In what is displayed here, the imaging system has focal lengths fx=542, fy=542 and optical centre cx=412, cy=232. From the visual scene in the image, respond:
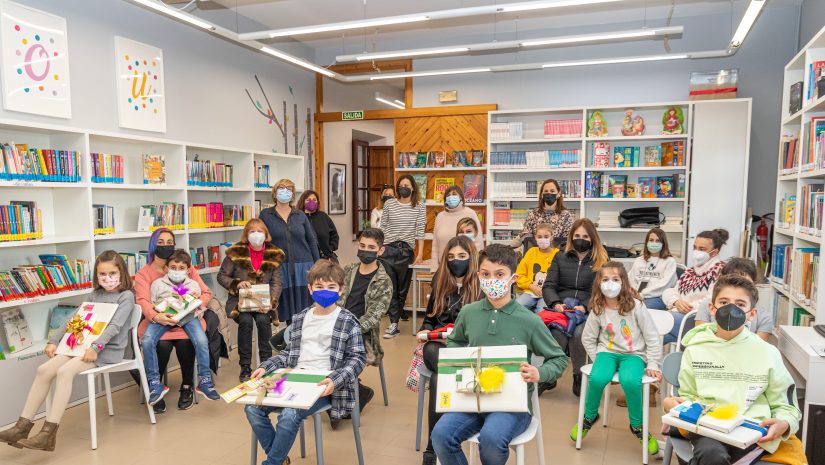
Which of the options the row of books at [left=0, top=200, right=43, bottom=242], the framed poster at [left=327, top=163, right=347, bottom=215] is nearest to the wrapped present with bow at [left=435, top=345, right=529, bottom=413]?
the row of books at [left=0, top=200, right=43, bottom=242]

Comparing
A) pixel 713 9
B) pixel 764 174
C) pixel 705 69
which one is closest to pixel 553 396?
pixel 764 174

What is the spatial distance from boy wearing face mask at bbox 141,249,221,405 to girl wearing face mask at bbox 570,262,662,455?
105 inches

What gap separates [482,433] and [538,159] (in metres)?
5.07

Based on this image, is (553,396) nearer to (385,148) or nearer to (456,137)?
(456,137)

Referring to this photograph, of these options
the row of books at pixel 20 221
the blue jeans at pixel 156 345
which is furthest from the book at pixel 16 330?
→ the blue jeans at pixel 156 345

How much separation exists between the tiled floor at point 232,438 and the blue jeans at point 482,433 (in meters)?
0.94

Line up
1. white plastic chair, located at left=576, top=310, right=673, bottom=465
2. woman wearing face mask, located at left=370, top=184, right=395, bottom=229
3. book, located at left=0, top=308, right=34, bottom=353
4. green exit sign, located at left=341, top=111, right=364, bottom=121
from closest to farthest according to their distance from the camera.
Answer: white plastic chair, located at left=576, top=310, right=673, bottom=465 < book, located at left=0, top=308, right=34, bottom=353 < woman wearing face mask, located at left=370, top=184, right=395, bottom=229 < green exit sign, located at left=341, top=111, right=364, bottom=121

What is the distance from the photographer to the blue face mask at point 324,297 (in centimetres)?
292

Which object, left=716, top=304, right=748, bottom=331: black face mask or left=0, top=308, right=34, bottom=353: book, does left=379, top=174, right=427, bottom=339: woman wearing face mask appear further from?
left=716, top=304, right=748, bottom=331: black face mask

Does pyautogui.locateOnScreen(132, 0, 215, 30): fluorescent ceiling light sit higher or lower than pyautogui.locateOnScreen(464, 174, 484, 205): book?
higher

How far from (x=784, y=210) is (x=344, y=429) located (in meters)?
3.67

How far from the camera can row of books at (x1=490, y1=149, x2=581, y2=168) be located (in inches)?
266

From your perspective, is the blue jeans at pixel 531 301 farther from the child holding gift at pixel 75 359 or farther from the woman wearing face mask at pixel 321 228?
the child holding gift at pixel 75 359

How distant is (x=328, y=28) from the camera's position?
473cm
